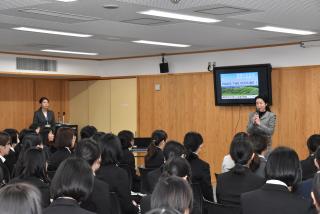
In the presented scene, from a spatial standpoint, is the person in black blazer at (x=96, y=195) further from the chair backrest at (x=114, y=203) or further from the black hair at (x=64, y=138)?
the black hair at (x=64, y=138)

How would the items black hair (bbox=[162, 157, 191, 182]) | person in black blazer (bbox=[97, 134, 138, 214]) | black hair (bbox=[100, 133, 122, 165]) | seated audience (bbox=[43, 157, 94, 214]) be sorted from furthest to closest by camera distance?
1. black hair (bbox=[100, 133, 122, 165])
2. person in black blazer (bbox=[97, 134, 138, 214])
3. black hair (bbox=[162, 157, 191, 182])
4. seated audience (bbox=[43, 157, 94, 214])

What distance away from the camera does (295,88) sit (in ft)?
32.8

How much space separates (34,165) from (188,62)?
8.15 metres

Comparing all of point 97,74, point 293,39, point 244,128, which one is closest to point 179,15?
point 293,39

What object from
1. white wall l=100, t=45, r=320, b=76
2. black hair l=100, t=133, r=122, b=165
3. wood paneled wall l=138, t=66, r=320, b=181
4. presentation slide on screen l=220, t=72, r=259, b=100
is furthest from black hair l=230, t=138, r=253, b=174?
presentation slide on screen l=220, t=72, r=259, b=100

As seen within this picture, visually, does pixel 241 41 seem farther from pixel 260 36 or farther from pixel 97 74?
pixel 97 74

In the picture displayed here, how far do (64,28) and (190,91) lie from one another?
4329 millimetres

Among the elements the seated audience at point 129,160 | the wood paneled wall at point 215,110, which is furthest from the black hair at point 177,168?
the wood paneled wall at point 215,110

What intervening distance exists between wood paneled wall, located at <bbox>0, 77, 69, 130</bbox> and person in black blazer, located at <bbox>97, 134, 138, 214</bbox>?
8244mm

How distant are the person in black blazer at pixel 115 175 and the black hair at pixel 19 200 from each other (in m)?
2.81

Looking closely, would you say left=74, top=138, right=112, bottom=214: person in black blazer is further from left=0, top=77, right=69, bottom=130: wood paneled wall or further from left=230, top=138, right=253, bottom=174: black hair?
left=0, top=77, right=69, bottom=130: wood paneled wall

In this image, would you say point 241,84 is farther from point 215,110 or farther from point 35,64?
point 35,64

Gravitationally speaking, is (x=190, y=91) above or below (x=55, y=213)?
above

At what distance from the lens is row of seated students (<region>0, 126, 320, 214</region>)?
279cm
